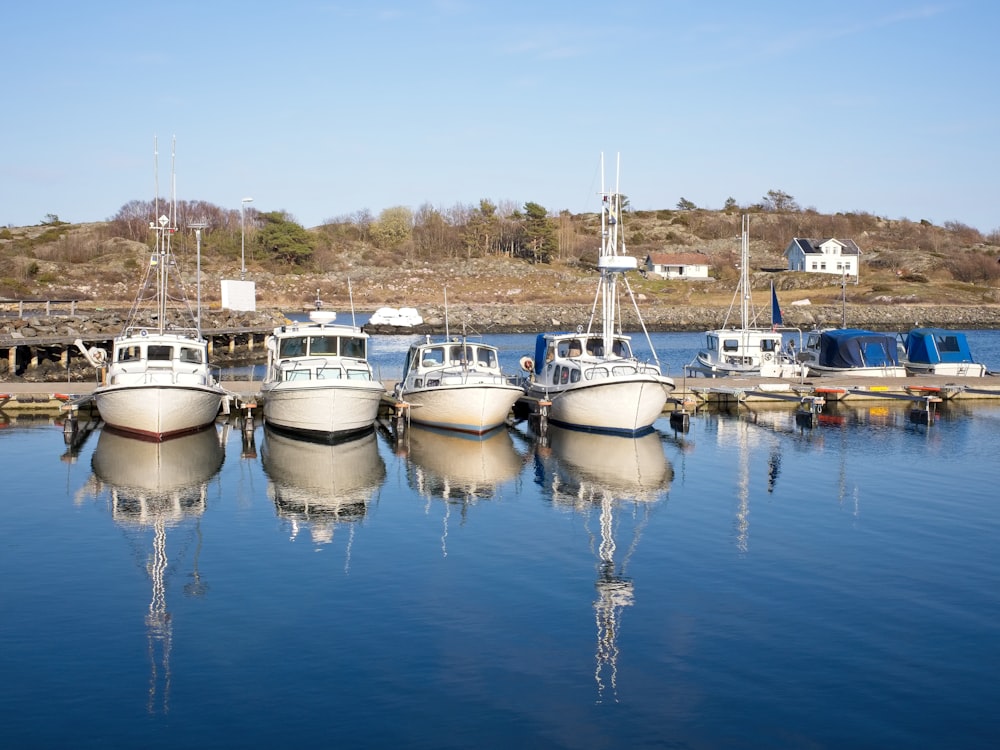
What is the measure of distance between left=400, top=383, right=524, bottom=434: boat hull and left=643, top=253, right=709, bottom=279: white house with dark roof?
10340cm

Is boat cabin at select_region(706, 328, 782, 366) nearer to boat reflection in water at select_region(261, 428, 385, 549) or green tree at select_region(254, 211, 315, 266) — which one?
boat reflection in water at select_region(261, 428, 385, 549)

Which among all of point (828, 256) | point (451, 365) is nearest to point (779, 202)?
point (828, 256)

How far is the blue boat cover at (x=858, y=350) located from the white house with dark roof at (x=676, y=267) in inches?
3425

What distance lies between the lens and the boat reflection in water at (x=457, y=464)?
88.1ft

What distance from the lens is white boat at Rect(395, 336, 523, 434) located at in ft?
113

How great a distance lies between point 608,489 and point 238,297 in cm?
6135

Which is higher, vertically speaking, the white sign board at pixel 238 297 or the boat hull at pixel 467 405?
the white sign board at pixel 238 297

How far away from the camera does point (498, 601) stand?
17.5 meters

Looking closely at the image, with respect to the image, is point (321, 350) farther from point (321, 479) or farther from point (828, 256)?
point (828, 256)

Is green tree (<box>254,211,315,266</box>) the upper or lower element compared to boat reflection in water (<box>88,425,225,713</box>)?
upper

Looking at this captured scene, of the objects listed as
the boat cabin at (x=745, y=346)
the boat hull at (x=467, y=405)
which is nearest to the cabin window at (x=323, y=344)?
the boat hull at (x=467, y=405)

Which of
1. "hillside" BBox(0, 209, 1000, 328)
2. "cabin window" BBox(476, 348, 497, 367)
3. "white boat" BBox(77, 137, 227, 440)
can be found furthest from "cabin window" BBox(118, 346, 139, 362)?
"hillside" BBox(0, 209, 1000, 328)

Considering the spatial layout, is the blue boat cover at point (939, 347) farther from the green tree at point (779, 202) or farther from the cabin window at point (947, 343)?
the green tree at point (779, 202)

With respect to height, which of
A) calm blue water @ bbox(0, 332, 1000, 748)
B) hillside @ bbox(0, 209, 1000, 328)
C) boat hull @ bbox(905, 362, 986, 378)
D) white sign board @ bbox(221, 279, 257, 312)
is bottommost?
calm blue water @ bbox(0, 332, 1000, 748)
